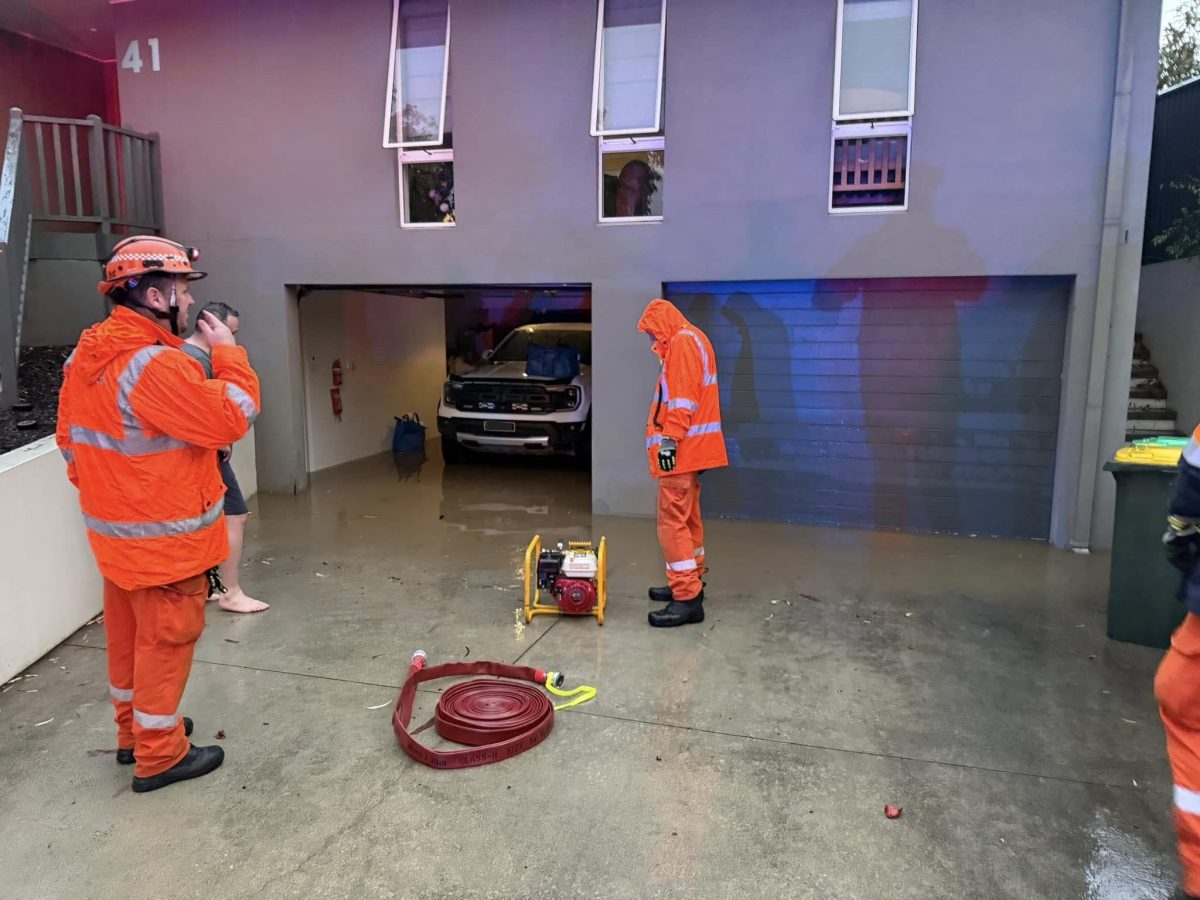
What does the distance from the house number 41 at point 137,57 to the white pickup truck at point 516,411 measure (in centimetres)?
438

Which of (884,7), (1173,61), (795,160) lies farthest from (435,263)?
(1173,61)

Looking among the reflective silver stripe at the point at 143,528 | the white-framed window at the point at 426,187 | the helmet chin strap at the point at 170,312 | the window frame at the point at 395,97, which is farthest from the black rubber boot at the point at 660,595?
the window frame at the point at 395,97

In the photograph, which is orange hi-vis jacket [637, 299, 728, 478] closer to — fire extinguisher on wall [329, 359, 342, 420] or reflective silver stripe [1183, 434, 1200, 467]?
reflective silver stripe [1183, 434, 1200, 467]

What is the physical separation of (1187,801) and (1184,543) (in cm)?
68

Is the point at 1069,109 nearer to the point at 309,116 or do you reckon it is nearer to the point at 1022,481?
the point at 1022,481

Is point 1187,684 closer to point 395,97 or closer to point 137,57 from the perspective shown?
point 395,97

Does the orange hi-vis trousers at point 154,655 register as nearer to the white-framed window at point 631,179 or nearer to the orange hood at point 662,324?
the orange hood at point 662,324

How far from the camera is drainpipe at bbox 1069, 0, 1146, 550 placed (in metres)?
5.77

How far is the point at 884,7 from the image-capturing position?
6.32 m

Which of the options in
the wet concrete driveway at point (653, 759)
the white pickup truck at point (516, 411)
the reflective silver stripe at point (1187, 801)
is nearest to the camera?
the reflective silver stripe at point (1187, 801)

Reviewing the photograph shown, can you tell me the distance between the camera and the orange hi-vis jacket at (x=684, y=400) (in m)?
4.43

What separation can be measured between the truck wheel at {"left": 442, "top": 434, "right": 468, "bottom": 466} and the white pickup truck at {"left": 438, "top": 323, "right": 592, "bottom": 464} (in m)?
0.37

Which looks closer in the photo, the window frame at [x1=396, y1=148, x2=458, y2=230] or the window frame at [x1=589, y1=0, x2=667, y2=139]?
the window frame at [x1=589, y1=0, x2=667, y2=139]

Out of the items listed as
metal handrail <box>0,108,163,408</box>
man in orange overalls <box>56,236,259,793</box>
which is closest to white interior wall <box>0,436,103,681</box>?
man in orange overalls <box>56,236,259,793</box>
